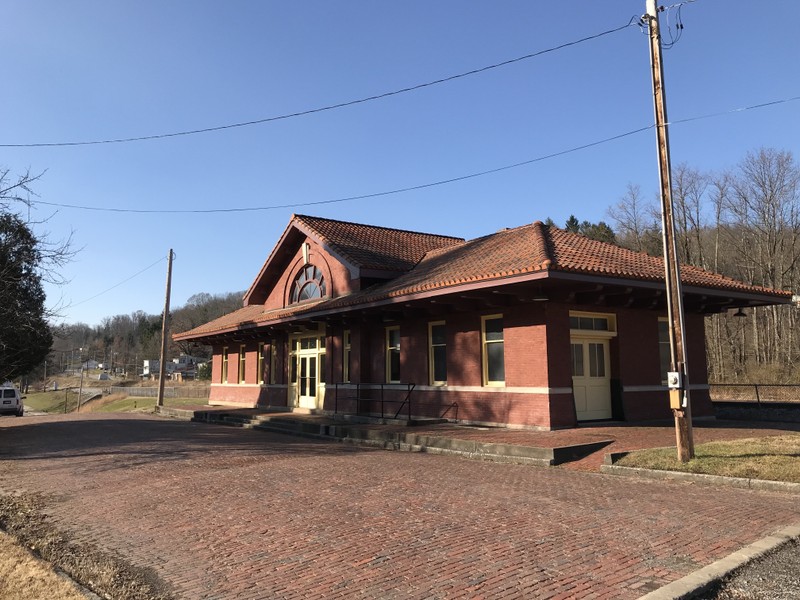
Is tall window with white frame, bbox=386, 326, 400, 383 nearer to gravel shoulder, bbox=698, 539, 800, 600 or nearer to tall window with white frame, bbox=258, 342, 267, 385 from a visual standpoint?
tall window with white frame, bbox=258, 342, 267, 385

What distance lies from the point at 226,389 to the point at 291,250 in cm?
916

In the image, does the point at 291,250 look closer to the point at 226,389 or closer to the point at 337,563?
the point at 226,389

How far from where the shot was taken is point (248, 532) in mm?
Result: 6332

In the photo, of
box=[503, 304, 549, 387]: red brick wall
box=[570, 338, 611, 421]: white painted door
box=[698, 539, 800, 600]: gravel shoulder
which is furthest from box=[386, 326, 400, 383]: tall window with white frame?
box=[698, 539, 800, 600]: gravel shoulder

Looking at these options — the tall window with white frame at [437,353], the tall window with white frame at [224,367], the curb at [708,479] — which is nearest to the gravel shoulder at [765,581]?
the curb at [708,479]

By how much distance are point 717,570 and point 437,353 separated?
1253cm

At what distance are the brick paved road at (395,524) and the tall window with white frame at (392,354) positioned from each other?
7214 millimetres

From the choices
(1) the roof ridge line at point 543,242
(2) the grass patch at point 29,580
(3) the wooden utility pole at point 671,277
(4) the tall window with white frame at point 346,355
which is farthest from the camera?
(4) the tall window with white frame at point 346,355

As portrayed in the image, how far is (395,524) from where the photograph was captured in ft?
21.5

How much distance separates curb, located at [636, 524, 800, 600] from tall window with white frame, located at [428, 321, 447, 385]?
37.0 feet

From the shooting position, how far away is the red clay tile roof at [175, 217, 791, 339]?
13.5m

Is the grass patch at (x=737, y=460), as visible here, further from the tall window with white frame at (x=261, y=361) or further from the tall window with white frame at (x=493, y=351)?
the tall window with white frame at (x=261, y=361)

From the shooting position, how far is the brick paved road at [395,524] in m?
4.80

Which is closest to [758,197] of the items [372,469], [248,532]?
[372,469]
